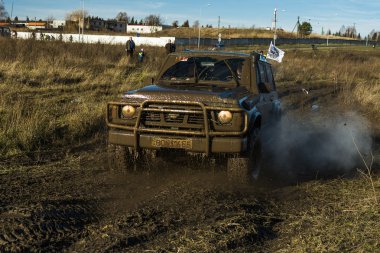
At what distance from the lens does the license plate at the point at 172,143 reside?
17.9 feet

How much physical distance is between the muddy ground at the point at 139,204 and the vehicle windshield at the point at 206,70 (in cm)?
128

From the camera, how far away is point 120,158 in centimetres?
609

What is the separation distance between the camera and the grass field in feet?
13.7

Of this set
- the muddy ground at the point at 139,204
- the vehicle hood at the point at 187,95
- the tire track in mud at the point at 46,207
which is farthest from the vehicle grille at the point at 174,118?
the tire track in mud at the point at 46,207

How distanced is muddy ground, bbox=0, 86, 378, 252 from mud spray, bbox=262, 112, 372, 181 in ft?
0.17

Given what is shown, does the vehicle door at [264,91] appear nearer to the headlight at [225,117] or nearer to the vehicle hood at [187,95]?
the vehicle hood at [187,95]

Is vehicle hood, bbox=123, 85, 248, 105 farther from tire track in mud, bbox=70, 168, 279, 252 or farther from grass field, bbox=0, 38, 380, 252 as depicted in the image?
grass field, bbox=0, 38, 380, 252

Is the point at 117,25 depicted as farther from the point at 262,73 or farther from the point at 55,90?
the point at 262,73

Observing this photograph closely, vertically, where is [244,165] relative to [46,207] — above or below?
above

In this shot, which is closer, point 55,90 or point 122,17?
point 55,90

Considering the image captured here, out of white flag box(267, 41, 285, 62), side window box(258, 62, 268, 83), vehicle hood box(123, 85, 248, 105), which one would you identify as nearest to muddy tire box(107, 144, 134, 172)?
vehicle hood box(123, 85, 248, 105)

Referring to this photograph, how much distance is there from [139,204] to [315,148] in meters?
4.96

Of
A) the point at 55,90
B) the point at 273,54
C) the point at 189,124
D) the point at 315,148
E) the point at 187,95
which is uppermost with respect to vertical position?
the point at 273,54

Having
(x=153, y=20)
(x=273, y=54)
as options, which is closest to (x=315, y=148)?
(x=273, y=54)
